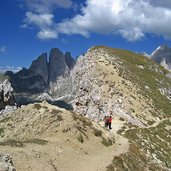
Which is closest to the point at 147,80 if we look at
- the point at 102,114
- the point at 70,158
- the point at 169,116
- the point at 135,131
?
the point at 169,116

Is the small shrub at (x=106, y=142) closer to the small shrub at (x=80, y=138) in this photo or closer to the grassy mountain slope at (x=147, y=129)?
the grassy mountain slope at (x=147, y=129)

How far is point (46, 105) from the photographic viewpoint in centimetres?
6097

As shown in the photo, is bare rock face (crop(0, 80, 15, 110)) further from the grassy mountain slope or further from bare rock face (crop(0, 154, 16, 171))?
bare rock face (crop(0, 154, 16, 171))

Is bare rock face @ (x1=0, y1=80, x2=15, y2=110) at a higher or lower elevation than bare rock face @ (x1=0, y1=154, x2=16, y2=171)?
higher

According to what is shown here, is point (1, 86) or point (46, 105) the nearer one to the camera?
point (46, 105)

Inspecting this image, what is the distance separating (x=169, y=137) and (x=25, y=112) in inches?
1180

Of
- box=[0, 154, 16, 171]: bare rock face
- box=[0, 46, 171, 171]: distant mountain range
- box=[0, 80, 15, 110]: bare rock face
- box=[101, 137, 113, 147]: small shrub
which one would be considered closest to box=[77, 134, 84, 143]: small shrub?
box=[0, 46, 171, 171]: distant mountain range

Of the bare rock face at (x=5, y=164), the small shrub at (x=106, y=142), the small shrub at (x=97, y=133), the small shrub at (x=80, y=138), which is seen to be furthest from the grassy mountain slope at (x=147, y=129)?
the bare rock face at (x=5, y=164)

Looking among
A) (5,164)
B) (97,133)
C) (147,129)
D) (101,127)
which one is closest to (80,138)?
(97,133)

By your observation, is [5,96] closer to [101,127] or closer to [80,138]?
[101,127]

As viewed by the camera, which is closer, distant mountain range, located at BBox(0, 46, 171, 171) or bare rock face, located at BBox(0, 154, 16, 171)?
bare rock face, located at BBox(0, 154, 16, 171)

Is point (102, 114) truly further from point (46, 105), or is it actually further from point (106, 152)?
point (106, 152)

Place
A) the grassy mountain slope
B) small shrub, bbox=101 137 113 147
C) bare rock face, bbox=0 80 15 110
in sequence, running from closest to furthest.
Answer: the grassy mountain slope, small shrub, bbox=101 137 113 147, bare rock face, bbox=0 80 15 110

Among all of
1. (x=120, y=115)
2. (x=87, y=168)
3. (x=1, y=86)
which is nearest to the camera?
(x=87, y=168)
